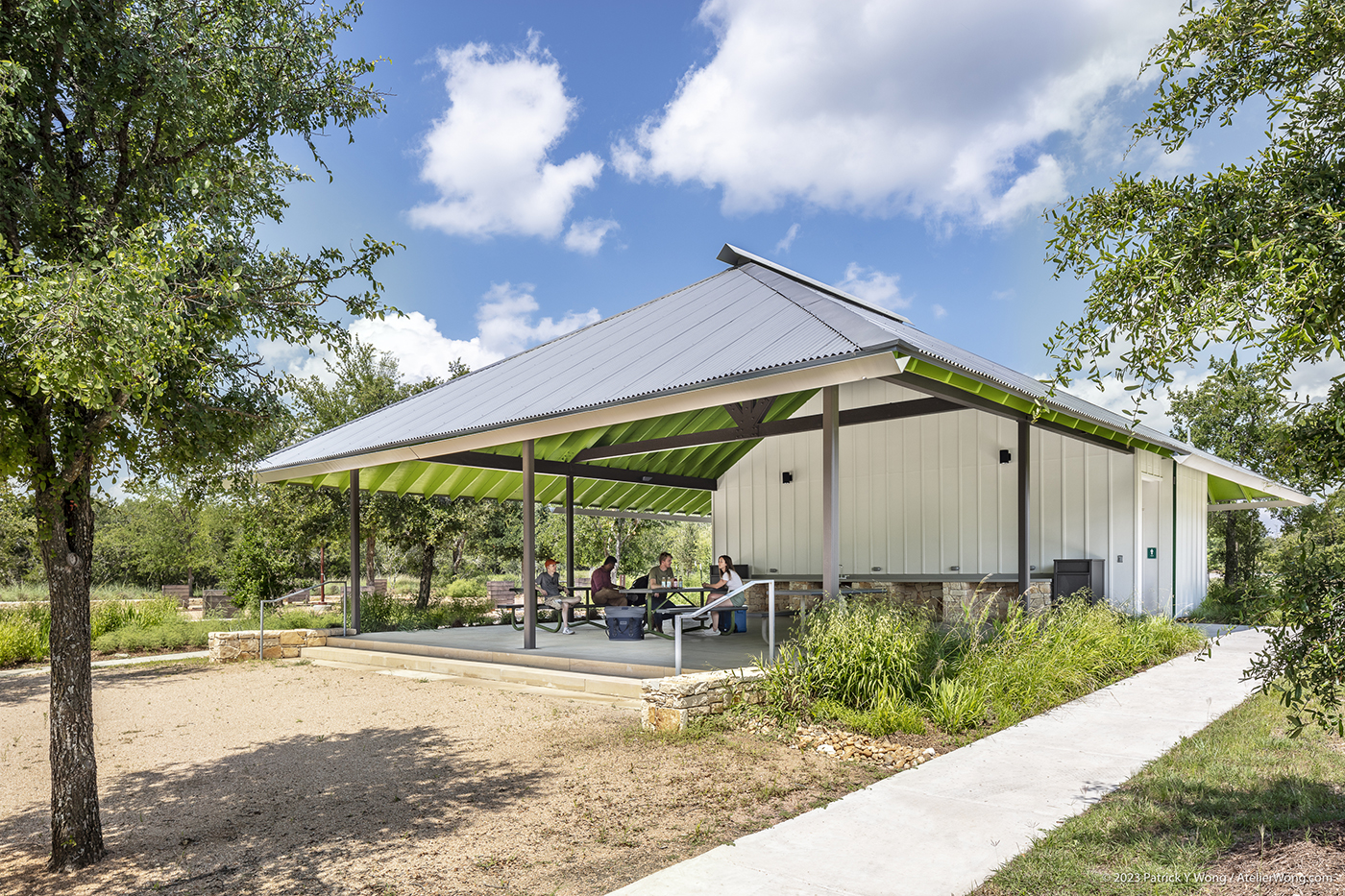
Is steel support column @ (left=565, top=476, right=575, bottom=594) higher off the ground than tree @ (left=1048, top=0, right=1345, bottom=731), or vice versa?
tree @ (left=1048, top=0, right=1345, bottom=731)

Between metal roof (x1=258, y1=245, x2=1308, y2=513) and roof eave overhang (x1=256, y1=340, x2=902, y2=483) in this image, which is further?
metal roof (x1=258, y1=245, x2=1308, y2=513)

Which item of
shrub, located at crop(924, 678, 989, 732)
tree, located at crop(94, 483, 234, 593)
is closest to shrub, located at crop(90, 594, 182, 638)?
tree, located at crop(94, 483, 234, 593)

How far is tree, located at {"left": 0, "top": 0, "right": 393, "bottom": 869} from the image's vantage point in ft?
12.2

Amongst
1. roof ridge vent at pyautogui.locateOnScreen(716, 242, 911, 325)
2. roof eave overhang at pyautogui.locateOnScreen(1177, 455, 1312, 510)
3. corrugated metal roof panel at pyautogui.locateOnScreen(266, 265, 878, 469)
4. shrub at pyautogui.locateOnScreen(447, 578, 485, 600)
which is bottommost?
shrub at pyautogui.locateOnScreen(447, 578, 485, 600)

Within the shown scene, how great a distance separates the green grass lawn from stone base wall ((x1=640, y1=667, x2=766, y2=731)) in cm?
315

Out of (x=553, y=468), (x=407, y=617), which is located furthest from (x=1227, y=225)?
(x=407, y=617)

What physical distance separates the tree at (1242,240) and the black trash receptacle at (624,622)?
27.0 feet

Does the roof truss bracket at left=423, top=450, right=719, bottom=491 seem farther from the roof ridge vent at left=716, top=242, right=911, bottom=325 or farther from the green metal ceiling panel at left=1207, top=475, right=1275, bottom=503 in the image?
the green metal ceiling panel at left=1207, top=475, right=1275, bottom=503

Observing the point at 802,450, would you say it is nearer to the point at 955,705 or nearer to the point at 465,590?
the point at 955,705

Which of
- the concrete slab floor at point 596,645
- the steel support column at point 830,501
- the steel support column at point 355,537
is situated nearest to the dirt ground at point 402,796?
the concrete slab floor at point 596,645

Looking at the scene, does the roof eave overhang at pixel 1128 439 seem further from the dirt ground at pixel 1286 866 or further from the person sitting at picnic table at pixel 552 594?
the person sitting at picnic table at pixel 552 594

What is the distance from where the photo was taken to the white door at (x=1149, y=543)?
1345cm

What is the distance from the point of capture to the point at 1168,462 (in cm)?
1405

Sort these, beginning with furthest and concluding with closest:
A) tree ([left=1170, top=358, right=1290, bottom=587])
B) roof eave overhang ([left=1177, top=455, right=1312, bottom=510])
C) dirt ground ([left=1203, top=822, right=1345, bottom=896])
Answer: tree ([left=1170, top=358, right=1290, bottom=587]) < roof eave overhang ([left=1177, top=455, right=1312, bottom=510]) < dirt ground ([left=1203, top=822, right=1345, bottom=896])
